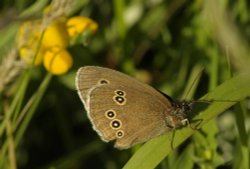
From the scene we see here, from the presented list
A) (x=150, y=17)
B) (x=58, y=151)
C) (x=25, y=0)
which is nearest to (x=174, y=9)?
(x=150, y=17)

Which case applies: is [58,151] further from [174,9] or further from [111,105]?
[111,105]

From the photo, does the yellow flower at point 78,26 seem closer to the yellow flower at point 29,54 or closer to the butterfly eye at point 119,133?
the yellow flower at point 29,54

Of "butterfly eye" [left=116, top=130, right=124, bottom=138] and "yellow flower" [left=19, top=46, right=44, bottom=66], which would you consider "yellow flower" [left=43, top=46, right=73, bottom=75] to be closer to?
"yellow flower" [left=19, top=46, right=44, bottom=66]

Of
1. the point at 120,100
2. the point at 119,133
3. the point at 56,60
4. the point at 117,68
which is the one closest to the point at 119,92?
the point at 120,100

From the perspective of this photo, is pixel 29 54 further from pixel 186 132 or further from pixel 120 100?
pixel 186 132

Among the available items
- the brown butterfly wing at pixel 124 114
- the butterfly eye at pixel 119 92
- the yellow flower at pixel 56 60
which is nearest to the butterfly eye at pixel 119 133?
the brown butterfly wing at pixel 124 114

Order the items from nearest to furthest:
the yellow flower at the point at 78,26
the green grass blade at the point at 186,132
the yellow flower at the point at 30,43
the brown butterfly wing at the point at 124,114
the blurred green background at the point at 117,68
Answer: the green grass blade at the point at 186,132 < the yellow flower at the point at 30,43 < the brown butterfly wing at the point at 124,114 < the yellow flower at the point at 78,26 < the blurred green background at the point at 117,68
